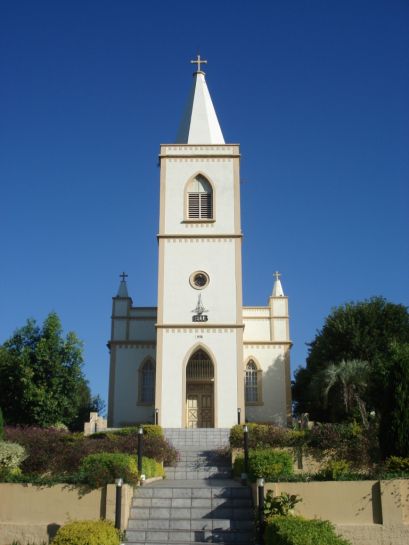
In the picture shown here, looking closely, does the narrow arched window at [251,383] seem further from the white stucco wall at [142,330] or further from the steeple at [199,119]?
the steeple at [199,119]

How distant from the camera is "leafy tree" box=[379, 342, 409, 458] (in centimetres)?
1833

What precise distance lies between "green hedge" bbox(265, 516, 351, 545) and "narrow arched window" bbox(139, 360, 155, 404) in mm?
21770

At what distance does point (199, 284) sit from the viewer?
107 ft

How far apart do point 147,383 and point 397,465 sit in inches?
785

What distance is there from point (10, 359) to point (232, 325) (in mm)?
10537

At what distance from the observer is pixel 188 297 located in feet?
106

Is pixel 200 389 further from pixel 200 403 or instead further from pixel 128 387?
pixel 128 387

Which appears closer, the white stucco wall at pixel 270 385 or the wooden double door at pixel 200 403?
the wooden double door at pixel 200 403

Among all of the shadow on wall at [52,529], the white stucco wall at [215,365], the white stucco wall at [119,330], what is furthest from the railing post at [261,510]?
the white stucco wall at [119,330]

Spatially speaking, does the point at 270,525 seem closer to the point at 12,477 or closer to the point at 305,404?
the point at 12,477

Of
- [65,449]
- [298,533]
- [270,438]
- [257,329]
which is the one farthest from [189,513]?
[257,329]

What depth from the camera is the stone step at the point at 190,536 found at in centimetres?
1472

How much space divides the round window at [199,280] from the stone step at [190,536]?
1802 centimetres

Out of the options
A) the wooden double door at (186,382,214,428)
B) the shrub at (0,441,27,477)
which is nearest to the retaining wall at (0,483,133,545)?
the shrub at (0,441,27,477)
